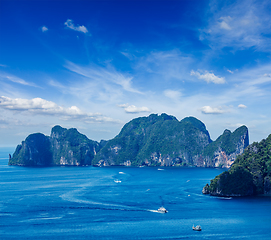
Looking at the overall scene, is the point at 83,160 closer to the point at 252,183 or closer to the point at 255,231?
the point at 252,183

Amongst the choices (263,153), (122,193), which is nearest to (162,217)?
Result: (122,193)

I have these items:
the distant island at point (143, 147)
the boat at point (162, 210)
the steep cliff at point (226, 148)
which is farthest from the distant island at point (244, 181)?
the distant island at point (143, 147)

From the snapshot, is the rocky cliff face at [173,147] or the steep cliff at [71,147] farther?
the steep cliff at [71,147]

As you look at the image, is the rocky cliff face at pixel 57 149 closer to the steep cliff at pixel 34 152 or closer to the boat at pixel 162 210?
the steep cliff at pixel 34 152

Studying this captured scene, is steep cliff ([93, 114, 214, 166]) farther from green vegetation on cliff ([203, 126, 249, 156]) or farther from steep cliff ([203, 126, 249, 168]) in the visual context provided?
steep cliff ([203, 126, 249, 168])

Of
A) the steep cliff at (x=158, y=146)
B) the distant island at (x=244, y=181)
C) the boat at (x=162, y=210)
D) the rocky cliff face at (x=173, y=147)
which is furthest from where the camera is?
the steep cliff at (x=158, y=146)

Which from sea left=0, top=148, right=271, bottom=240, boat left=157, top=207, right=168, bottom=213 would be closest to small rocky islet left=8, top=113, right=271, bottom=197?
sea left=0, top=148, right=271, bottom=240

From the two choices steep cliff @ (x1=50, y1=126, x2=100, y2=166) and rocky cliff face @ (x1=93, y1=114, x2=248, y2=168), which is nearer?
rocky cliff face @ (x1=93, y1=114, x2=248, y2=168)

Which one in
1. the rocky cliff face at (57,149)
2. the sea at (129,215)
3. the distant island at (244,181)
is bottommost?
the sea at (129,215)
